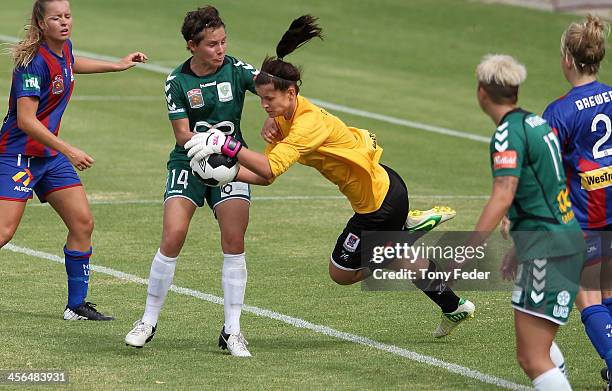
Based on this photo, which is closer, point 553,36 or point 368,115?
point 368,115

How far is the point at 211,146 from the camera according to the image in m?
7.89

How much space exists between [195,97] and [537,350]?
3222 millimetres

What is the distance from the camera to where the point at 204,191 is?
9.04 meters

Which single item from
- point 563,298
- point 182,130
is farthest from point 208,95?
point 563,298

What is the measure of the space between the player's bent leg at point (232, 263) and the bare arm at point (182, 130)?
51cm

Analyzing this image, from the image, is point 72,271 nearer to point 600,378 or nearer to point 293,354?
point 293,354

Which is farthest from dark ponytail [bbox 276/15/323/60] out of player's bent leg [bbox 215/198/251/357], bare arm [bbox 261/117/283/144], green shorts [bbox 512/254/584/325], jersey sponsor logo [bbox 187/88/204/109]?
green shorts [bbox 512/254/584/325]

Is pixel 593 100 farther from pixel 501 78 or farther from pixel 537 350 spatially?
pixel 537 350

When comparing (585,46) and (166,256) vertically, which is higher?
(585,46)

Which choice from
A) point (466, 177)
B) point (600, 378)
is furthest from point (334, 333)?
point (466, 177)

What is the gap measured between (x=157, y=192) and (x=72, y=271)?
235 inches

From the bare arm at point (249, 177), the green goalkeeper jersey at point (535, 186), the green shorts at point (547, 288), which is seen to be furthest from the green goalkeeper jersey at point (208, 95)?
Answer: the green shorts at point (547, 288)

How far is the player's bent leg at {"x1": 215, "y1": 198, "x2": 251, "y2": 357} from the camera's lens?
892 centimetres

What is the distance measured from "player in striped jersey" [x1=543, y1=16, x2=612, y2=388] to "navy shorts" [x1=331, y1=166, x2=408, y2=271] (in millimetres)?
1561
